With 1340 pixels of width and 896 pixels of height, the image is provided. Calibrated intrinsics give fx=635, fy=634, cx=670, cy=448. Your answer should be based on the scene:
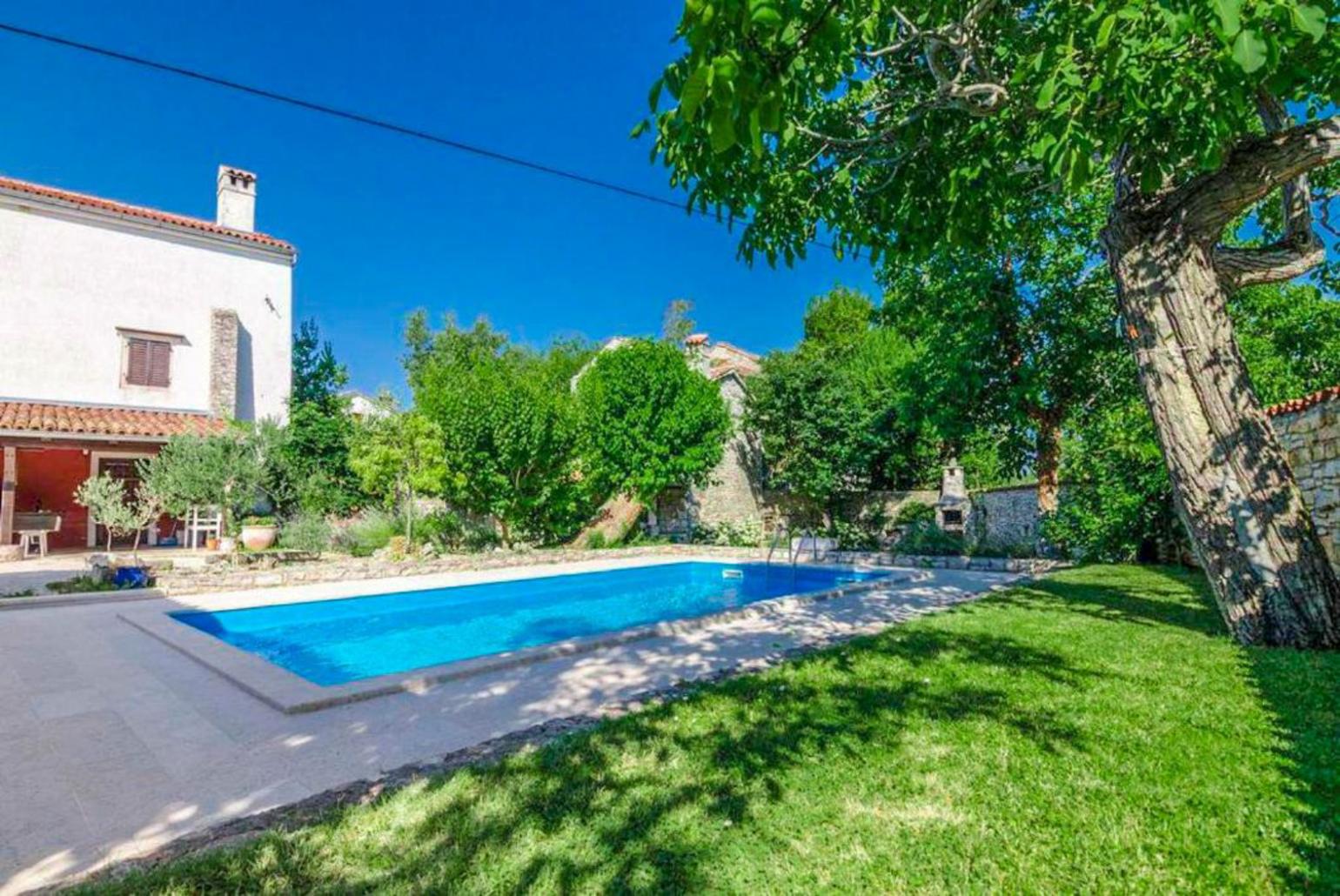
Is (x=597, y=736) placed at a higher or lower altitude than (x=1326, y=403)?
lower

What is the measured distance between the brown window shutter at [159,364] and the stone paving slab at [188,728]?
12823mm

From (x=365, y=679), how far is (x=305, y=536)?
10258 mm

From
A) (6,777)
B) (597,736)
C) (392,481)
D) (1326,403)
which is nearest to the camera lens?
(6,777)

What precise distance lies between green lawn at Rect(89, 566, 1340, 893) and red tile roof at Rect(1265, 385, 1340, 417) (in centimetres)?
344

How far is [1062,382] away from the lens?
569 inches

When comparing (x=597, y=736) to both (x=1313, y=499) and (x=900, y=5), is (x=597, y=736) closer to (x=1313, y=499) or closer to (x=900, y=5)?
(x=900, y=5)

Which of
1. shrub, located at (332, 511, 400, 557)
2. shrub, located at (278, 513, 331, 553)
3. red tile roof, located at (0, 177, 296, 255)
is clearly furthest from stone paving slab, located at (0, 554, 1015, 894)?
red tile roof, located at (0, 177, 296, 255)

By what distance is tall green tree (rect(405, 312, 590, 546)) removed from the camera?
609 inches

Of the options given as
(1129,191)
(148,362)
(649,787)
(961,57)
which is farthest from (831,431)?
(148,362)

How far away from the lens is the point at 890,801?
302 centimetres

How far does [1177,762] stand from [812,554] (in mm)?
13599

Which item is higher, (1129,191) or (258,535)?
(1129,191)

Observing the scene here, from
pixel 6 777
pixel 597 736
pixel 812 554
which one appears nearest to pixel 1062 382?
pixel 812 554

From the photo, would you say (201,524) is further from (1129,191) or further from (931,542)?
(1129,191)
